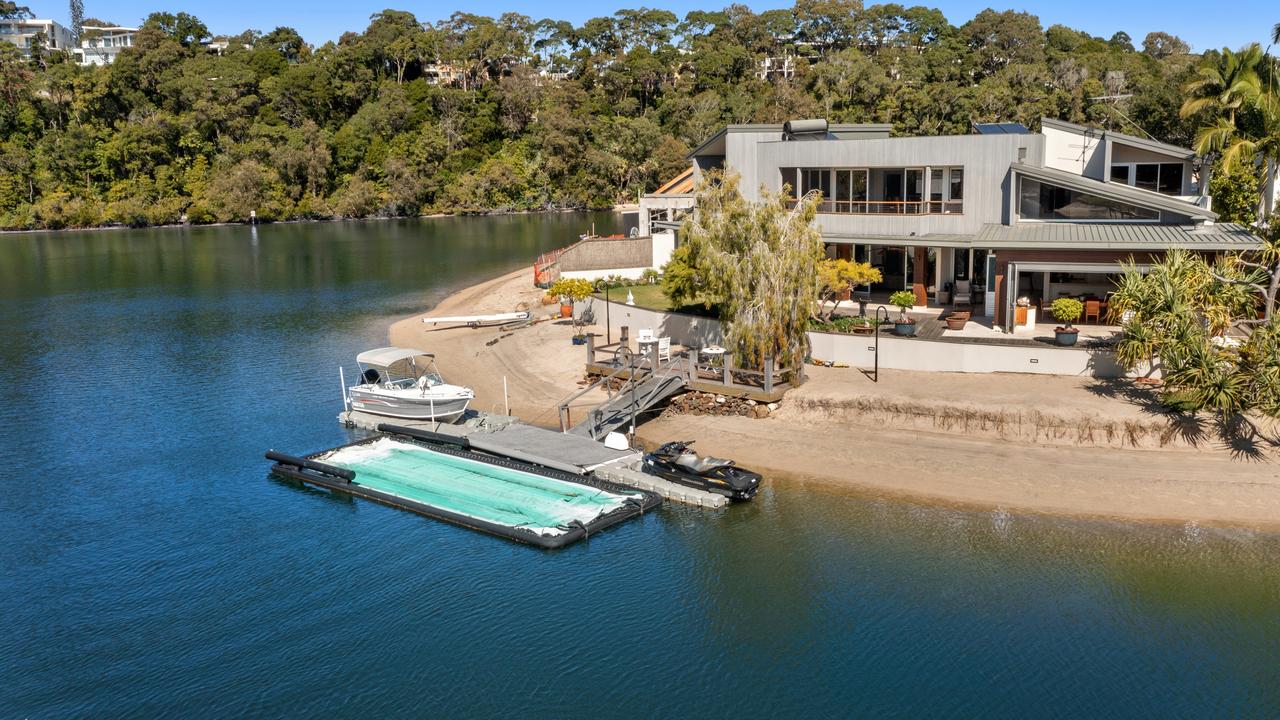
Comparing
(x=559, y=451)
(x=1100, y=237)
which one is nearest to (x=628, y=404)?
(x=559, y=451)

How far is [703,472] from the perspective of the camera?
2748cm

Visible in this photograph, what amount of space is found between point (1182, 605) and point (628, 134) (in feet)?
401

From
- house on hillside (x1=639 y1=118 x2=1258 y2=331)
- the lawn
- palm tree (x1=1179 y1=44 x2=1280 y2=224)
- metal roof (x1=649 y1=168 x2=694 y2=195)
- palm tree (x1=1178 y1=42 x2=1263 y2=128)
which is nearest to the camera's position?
house on hillside (x1=639 y1=118 x2=1258 y2=331)

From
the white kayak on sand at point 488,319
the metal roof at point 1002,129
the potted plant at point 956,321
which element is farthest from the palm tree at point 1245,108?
the white kayak on sand at point 488,319

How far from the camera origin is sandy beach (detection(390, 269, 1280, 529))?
25922mm

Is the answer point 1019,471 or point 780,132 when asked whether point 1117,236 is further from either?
point 780,132

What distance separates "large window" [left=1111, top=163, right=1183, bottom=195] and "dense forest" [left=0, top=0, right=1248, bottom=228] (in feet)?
272

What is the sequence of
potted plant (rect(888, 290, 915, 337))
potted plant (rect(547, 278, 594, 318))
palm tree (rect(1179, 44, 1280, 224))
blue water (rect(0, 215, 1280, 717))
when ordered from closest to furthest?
blue water (rect(0, 215, 1280, 717)) → potted plant (rect(888, 290, 915, 337)) → palm tree (rect(1179, 44, 1280, 224)) → potted plant (rect(547, 278, 594, 318))

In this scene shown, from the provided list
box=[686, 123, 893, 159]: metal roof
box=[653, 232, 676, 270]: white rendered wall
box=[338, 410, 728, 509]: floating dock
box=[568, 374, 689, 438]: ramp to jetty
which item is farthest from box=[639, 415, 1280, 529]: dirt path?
box=[653, 232, 676, 270]: white rendered wall

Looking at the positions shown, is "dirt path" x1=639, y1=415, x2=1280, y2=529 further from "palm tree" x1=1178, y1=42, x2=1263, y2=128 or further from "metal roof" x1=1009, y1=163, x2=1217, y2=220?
"palm tree" x1=1178, y1=42, x2=1263, y2=128

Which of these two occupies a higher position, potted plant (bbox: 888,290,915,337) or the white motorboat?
potted plant (bbox: 888,290,915,337)

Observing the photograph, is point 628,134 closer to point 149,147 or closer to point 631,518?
point 149,147

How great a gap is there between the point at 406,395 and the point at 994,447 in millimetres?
19461

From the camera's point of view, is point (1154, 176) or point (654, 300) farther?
point (654, 300)
